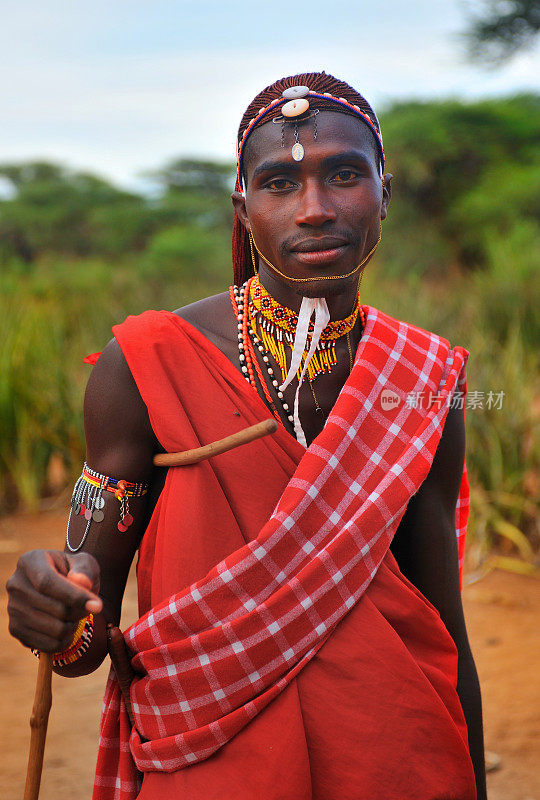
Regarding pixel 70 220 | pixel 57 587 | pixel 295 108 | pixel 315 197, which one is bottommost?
pixel 57 587

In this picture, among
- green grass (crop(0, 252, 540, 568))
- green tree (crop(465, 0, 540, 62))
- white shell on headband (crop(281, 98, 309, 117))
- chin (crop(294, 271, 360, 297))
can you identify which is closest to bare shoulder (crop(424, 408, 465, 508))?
chin (crop(294, 271, 360, 297))

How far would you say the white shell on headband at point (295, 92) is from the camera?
5.63ft

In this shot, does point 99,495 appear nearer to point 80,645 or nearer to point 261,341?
point 80,645

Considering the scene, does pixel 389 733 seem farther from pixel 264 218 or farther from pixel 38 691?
pixel 264 218

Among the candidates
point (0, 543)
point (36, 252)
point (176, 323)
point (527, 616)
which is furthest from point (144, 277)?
point (176, 323)

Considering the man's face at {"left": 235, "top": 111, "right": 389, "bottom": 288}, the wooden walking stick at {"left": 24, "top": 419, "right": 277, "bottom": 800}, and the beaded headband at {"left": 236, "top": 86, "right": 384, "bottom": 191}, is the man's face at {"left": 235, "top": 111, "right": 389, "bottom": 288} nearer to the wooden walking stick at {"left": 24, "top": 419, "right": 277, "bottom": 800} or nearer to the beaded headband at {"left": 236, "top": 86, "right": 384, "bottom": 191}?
the beaded headband at {"left": 236, "top": 86, "right": 384, "bottom": 191}

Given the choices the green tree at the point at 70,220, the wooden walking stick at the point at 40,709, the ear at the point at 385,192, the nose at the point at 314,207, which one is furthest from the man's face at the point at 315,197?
the green tree at the point at 70,220

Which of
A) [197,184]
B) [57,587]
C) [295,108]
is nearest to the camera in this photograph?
[57,587]

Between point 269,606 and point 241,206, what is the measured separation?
88 centimetres

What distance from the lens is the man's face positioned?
5.49 ft

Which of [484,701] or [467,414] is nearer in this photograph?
[484,701]

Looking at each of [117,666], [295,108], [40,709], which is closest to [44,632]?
[40,709]

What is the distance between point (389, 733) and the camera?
1623 mm

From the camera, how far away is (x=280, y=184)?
5.62ft
